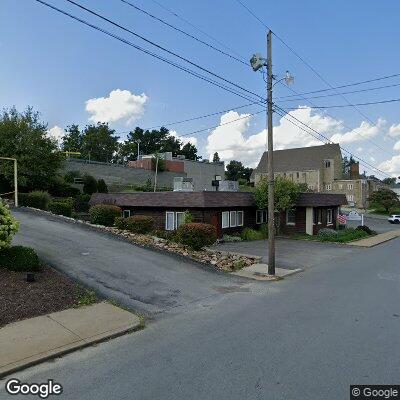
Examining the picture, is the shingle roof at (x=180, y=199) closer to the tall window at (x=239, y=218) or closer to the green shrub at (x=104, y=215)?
the tall window at (x=239, y=218)

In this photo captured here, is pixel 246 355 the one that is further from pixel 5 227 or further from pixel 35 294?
pixel 5 227

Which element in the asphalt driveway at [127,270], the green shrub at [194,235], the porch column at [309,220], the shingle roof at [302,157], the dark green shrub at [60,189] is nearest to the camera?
the asphalt driveway at [127,270]

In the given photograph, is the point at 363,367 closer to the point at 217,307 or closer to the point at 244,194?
the point at 217,307

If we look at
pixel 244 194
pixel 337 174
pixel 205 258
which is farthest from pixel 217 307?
pixel 337 174

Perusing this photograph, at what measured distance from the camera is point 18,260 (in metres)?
10.2

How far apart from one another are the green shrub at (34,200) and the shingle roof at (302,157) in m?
70.3

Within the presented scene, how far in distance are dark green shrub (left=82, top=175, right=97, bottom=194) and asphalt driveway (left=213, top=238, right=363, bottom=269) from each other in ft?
62.8

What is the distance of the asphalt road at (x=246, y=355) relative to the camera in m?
5.23

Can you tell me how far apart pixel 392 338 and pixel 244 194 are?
2143 centimetres

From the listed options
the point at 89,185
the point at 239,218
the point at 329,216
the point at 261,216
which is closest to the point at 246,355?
the point at 239,218

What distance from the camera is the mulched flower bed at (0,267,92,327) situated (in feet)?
26.5

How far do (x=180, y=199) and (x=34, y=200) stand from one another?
961 cm

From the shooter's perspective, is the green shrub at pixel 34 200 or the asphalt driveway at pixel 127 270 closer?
the asphalt driveway at pixel 127 270

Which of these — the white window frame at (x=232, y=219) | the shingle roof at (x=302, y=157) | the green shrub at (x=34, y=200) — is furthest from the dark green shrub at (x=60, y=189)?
the shingle roof at (x=302, y=157)
